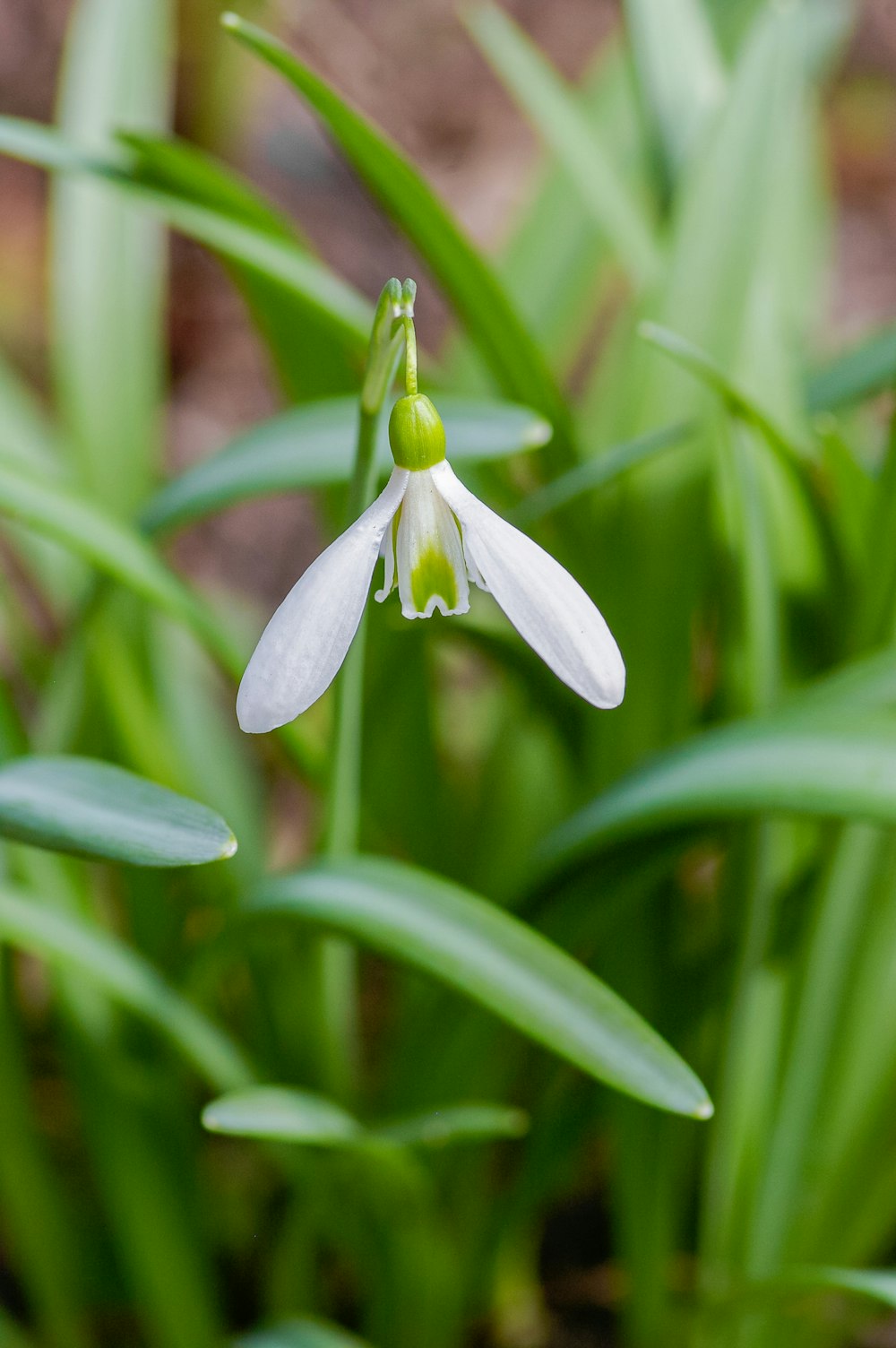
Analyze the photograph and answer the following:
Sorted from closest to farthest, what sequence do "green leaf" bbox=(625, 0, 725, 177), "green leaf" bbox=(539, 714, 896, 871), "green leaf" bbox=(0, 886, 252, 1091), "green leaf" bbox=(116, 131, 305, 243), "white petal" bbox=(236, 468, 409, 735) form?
"white petal" bbox=(236, 468, 409, 735) → "green leaf" bbox=(539, 714, 896, 871) → "green leaf" bbox=(0, 886, 252, 1091) → "green leaf" bbox=(116, 131, 305, 243) → "green leaf" bbox=(625, 0, 725, 177)

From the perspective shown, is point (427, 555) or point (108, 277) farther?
point (108, 277)

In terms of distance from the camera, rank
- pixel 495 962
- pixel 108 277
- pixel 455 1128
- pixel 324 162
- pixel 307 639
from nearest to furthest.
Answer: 1. pixel 307 639
2. pixel 495 962
3. pixel 455 1128
4. pixel 108 277
5. pixel 324 162

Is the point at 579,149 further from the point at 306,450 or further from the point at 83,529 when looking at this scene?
the point at 83,529

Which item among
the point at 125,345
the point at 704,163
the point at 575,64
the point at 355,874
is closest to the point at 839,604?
the point at 704,163

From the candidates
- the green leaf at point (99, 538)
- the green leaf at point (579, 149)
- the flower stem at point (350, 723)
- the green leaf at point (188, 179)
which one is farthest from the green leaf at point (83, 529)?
the green leaf at point (579, 149)

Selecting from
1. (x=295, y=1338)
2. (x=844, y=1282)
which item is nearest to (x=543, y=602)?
(x=844, y=1282)

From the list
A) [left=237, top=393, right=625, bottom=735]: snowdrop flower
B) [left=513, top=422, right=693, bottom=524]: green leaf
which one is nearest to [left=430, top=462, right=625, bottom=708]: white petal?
[left=237, top=393, right=625, bottom=735]: snowdrop flower

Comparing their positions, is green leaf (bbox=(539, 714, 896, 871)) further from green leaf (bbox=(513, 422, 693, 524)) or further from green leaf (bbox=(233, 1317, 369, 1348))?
green leaf (bbox=(233, 1317, 369, 1348))
